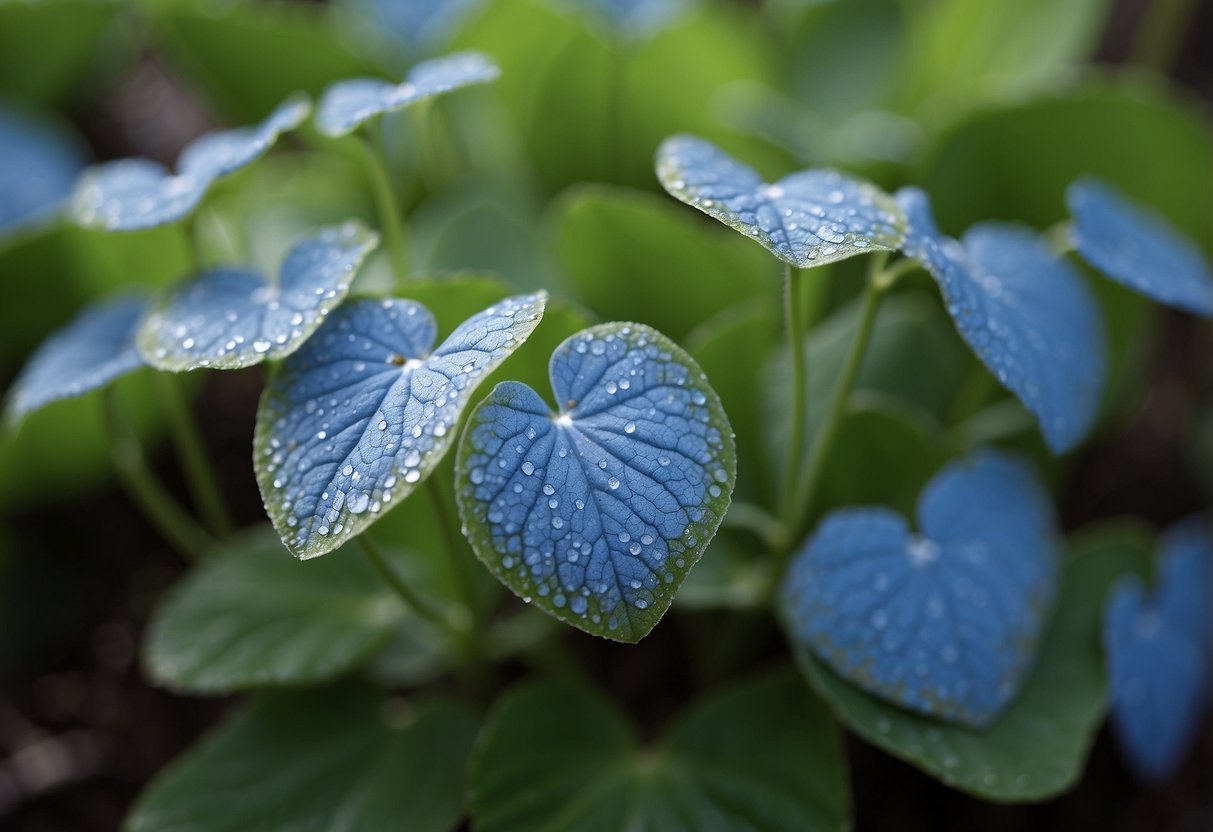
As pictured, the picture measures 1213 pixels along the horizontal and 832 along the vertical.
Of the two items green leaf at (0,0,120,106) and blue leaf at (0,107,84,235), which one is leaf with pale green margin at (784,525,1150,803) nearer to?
blue leaf at (0,107,84,235)

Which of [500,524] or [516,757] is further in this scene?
[516,757]

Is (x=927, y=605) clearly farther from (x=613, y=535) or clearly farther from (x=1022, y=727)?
(x=613, y=535)

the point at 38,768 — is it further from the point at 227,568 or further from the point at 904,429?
the point at 904,429

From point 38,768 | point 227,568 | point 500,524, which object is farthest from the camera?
point 38,768

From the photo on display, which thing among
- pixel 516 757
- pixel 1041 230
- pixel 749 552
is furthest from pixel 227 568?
pixel 1041 230

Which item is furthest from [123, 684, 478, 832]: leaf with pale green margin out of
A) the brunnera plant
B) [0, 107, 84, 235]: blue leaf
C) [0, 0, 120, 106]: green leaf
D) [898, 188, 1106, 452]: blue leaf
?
[0, 0, 120, 106]: green leaf

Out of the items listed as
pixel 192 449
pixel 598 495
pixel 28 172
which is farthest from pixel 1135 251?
pixel 28 172

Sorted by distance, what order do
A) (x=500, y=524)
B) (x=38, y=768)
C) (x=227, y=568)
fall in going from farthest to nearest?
(x=38, y=768), (x=227, y=568), (x=500, y=524)
